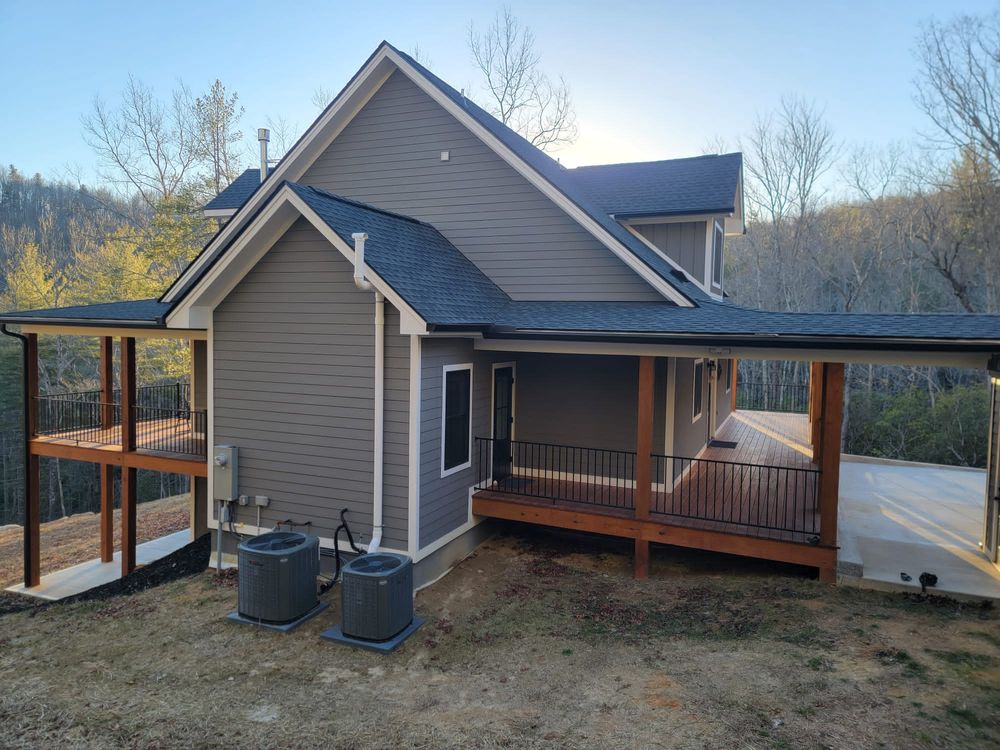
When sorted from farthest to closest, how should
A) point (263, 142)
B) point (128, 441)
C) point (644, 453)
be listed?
point (263, 142)
point (128, 441)
point (644, 453)

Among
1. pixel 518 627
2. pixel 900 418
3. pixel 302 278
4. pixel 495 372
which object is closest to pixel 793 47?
pixel 900 418

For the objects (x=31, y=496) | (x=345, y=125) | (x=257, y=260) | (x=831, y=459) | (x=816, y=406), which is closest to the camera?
(x=831, y=459)

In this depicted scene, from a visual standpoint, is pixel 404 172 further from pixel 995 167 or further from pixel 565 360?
pixel 995 167

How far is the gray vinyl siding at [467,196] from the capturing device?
31.9 feet

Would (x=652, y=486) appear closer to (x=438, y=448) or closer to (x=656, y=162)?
(x=438, y=448)

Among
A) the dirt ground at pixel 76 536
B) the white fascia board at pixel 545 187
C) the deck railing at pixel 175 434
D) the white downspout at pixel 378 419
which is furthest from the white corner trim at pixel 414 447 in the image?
the dirt ground at pixel 76 536

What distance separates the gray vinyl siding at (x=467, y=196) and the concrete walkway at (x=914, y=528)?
4429 millimetres

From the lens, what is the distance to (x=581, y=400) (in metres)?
10.0

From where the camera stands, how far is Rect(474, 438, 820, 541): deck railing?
8.36 meters

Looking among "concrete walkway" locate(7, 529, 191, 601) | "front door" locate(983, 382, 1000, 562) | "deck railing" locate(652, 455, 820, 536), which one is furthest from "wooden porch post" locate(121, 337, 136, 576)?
"front door" locate(983, 382, 1000, 562)

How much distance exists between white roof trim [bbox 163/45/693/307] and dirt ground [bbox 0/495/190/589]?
8.26 metres

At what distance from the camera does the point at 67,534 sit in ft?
54.7

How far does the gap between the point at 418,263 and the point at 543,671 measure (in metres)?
5.26

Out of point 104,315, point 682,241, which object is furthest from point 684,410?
point 104,315
